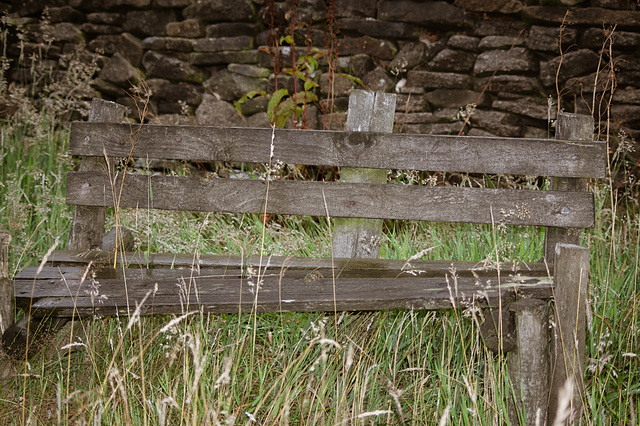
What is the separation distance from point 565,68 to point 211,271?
9.73ft

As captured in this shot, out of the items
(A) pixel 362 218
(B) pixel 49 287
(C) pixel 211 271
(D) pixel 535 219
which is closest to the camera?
(B) pixel 49 287

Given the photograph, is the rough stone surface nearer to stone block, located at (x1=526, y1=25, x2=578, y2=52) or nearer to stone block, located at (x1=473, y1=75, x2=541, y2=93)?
stone block, located at (x1=473, y1=75, x2=541, y2=93)

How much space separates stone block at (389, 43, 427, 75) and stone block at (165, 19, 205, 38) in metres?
1.54

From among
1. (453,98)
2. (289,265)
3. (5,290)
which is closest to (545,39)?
(453,98)

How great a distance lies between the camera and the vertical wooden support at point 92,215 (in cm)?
265

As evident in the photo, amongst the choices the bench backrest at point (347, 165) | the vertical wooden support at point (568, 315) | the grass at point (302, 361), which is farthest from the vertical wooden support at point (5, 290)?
the vertical wooden support at point (568, 315)

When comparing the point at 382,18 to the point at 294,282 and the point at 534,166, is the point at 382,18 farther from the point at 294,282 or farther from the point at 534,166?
the point at 294,282

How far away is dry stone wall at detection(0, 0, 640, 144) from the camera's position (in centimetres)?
375

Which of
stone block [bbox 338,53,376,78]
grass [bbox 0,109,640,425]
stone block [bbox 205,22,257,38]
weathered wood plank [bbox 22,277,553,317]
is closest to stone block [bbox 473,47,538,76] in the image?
stone block [bbox 338,53,376,78]

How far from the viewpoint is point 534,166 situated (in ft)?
7.88

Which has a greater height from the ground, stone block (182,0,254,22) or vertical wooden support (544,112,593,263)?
stone block (182,0,254,22)

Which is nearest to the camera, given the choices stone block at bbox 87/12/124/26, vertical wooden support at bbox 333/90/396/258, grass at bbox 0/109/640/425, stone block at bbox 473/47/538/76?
grass at bbox 0/109/640/425

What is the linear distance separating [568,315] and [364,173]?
43.6 inches

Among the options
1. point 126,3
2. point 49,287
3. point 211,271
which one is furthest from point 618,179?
point 126,3
